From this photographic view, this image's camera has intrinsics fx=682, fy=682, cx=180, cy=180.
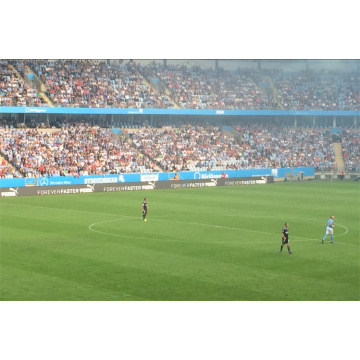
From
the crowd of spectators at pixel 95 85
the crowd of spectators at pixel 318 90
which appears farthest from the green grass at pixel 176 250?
the crowd of spectators at pixel 318 90

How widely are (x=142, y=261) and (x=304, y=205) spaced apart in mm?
23774

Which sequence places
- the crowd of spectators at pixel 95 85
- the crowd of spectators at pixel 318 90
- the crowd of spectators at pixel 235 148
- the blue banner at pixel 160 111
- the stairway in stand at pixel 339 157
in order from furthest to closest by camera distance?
the crowd of spectators at pixel 318 90 → the stairway in stand at pixel 339 157 → the crowd of spectators at pixel 235 148 → the crowd of spectators at pixel 95 85 → the blue banner at pixel 160 111

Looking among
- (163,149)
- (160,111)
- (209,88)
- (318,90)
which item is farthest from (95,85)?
(318,90)

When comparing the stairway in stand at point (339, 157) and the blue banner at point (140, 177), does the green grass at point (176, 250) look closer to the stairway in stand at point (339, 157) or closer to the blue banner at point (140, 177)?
the blue banner at point (140, 177)

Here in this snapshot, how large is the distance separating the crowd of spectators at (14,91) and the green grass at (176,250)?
16144mm

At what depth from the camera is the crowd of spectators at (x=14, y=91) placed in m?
64.1

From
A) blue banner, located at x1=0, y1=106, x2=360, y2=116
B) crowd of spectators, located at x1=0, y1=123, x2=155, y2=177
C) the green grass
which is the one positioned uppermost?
blue banner, located at x1=0, y1=106, x2=360, y2=116

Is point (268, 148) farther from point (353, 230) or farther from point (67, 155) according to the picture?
point (353, 230)

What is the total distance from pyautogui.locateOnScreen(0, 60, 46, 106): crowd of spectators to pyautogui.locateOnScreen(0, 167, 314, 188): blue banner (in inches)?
377

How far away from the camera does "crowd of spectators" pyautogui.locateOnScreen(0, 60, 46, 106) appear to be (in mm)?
64062

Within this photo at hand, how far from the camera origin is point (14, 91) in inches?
2564

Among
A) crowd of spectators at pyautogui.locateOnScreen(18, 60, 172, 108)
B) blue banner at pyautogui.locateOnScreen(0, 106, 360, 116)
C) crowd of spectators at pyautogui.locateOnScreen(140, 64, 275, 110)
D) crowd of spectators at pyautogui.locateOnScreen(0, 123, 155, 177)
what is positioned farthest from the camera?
crowd of spectators at pyautogui.locateOnScreen(140, 64, 275, 110)

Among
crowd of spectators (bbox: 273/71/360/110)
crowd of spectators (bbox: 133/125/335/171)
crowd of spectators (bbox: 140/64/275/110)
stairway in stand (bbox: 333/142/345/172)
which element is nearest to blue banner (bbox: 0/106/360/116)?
crowd of spectators (bbox: 140/64/275/110)

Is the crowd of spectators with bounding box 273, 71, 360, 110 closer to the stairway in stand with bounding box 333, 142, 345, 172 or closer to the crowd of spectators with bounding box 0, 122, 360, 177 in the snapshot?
the crowd of spectators with bounding box 0, 122, 360, 177
